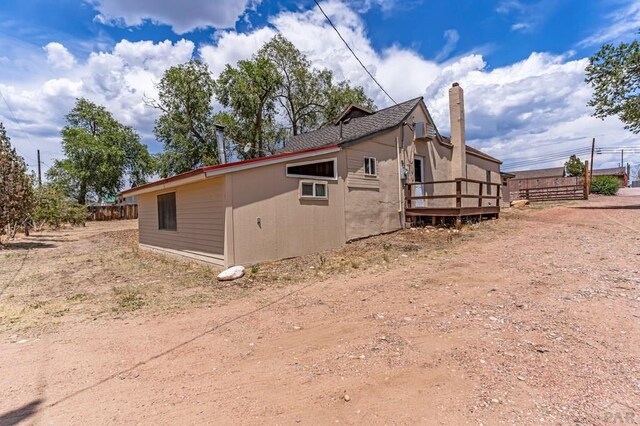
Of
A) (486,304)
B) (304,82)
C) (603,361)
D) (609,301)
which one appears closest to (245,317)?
(486,304)

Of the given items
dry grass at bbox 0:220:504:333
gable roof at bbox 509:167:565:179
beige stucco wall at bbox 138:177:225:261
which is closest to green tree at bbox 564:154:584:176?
gable roof at bbox 509:167:565:179

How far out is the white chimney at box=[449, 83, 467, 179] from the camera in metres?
14.3

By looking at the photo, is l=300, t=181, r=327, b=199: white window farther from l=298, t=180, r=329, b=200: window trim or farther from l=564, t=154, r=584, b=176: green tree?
l=564, t=154, r=584, b=176: green tree

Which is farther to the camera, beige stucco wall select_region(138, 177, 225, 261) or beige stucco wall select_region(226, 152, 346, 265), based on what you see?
beige stucco wall select_region(138, 177, 225, 261)

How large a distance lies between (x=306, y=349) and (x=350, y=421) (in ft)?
4.24

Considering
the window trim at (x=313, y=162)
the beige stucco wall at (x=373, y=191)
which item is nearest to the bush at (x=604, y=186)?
the beige stucco wall at (x=373, y=191)

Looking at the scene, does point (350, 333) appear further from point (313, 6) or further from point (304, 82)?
point (304, 82)

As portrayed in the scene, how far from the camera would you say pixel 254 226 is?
8148mm

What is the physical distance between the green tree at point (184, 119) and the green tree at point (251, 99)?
4.88 ft

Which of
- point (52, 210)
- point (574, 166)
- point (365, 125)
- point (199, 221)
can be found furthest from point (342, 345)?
point (574, 166)

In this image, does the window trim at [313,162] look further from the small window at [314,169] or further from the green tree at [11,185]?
the green tree at [11,185]

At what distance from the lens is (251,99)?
75.5 ft

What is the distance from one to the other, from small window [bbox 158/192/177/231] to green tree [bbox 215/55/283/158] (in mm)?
11864

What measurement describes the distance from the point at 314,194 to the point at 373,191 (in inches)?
109
